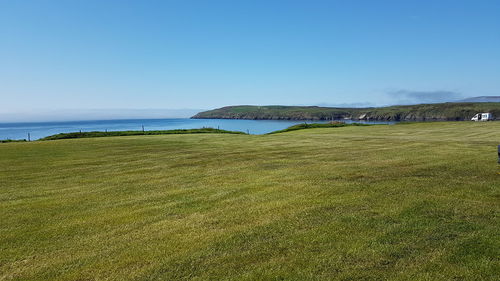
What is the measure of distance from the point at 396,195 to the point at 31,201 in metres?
10.5

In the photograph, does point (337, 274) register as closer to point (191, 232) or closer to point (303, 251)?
point (303, 251)

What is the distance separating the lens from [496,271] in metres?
4.68

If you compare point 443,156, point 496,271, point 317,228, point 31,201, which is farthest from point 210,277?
point 443,156

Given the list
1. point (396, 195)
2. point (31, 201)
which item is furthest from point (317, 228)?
point (31, 201)

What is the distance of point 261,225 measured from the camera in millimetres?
6766

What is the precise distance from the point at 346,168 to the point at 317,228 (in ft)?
22.5

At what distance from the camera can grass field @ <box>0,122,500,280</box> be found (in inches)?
198

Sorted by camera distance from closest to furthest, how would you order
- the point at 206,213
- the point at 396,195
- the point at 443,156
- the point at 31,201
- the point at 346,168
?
the point at 206,213 → the point at 396,195 → the point at 31,201 → the point at 346,168 → the point at 443,156

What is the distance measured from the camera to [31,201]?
9562mm

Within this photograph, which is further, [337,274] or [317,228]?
[317,228]

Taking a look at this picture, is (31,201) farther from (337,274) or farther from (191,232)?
(337,274)

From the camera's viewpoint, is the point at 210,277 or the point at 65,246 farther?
the point at 65,246

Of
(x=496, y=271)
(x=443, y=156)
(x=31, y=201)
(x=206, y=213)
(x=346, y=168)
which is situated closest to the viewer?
(x=496, y=271)

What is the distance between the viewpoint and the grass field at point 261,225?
198 inches
